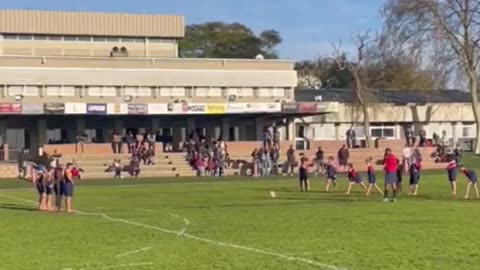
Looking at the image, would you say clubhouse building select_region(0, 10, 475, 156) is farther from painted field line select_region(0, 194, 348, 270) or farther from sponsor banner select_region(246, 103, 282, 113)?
painted field line select_region(0, 194, 348, 270)

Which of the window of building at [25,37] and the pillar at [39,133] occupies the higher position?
the window of building at [25,37]

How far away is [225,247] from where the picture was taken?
54.8 feet

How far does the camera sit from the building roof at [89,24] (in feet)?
269

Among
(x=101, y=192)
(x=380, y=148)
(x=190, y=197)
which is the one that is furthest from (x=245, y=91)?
(x=190, y=197)

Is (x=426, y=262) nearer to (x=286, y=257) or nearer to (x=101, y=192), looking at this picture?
(x=286, y=257)

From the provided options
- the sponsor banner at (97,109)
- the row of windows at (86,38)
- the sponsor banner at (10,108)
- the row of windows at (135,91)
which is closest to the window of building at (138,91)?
the row of windows at (135,91)

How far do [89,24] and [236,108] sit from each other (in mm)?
23077

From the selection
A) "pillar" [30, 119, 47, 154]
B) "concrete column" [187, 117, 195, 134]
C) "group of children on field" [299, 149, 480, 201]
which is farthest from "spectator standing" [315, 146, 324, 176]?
"pillar" [30, 119, 47, 154]

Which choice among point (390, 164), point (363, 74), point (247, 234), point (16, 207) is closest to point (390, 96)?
point (363, 74)

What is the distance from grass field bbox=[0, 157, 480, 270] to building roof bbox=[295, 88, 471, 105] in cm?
5202

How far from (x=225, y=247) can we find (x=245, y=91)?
199 feet

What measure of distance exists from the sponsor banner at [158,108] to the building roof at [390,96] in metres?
21.0

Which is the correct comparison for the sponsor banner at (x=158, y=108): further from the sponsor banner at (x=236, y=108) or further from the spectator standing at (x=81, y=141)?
the spectator standing at (x=81, y=141)

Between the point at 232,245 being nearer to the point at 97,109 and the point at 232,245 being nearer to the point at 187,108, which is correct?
the point at 97,109
